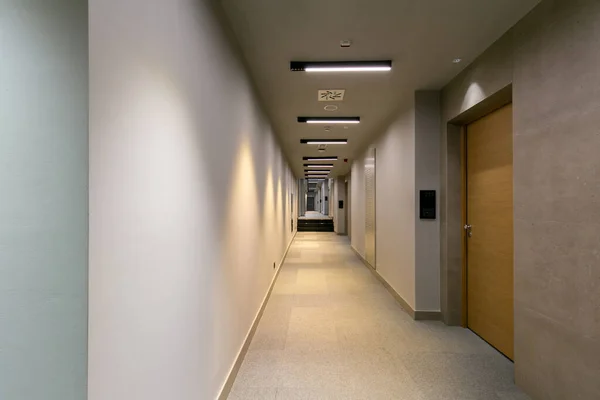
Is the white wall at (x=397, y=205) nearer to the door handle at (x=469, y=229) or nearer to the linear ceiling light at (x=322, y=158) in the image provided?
the door handle at (x=469, y=229)

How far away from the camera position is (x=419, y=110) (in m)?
4.16

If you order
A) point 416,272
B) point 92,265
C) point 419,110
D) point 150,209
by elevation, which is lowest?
point 416,272

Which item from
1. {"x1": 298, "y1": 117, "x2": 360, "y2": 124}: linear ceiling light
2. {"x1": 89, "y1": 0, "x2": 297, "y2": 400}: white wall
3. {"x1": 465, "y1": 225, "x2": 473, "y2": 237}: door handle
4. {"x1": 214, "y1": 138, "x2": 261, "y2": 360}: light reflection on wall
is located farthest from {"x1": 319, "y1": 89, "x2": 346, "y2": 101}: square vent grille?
{"x1": 465, "y1": 225, "x2": 473, "y2": 237}: door handle

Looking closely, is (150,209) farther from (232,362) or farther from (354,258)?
(354,258)

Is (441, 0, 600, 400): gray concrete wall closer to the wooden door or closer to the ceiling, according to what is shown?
the ceiling

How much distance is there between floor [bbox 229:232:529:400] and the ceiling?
292 cm

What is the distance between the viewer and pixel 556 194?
219 centimetres

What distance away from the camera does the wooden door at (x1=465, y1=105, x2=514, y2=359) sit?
3.06m

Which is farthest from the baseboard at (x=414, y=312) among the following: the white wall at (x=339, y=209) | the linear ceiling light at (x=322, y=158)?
the white wall at (x=339, y=209)

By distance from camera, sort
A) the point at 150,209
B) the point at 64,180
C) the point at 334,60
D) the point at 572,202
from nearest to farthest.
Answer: the point at 64,180, the point at 150,209, the point at 572,202, the point at 334,60

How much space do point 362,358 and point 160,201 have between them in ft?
8.29

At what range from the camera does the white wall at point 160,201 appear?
1001mm

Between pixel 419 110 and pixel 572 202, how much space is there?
242 centimetres

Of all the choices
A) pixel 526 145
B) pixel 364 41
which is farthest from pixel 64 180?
pixel 526 145
